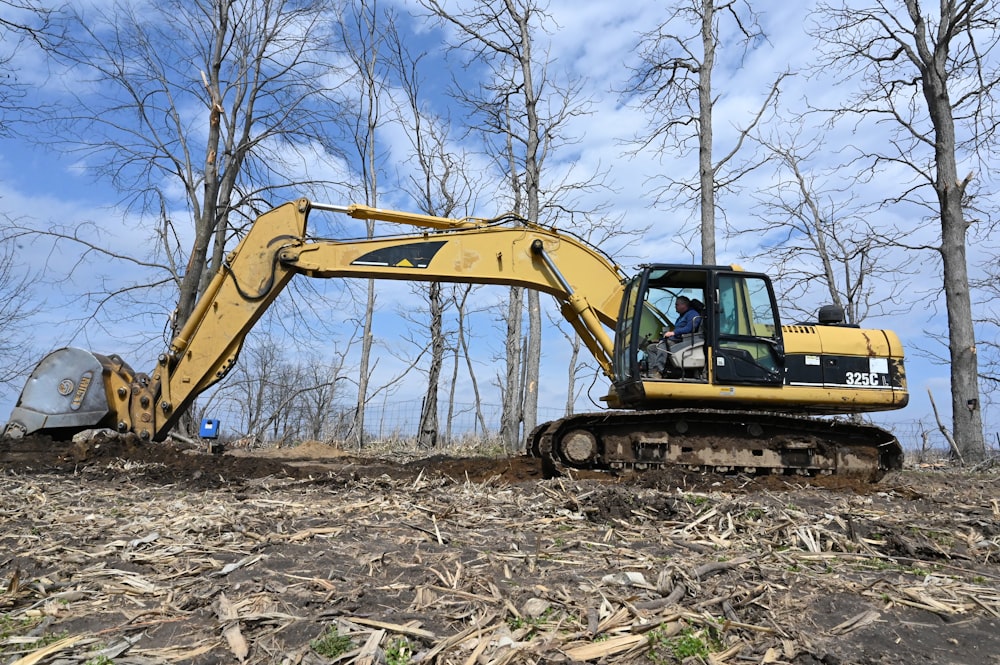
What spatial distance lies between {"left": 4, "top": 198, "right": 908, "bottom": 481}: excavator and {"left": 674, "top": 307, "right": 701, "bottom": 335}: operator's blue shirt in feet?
0.28

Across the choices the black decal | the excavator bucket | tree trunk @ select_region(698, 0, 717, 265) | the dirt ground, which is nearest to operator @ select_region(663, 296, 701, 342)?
the dirt ground

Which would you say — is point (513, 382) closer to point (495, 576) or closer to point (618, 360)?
point (618, 360)

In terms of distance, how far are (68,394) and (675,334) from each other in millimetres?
8020

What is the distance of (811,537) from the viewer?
5047 millimetres

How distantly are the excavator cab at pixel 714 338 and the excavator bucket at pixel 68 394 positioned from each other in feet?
22.4

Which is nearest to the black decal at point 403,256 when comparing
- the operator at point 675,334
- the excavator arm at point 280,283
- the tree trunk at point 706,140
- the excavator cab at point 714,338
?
the excavator arm at point 280,283

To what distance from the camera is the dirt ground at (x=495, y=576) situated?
10.4ft

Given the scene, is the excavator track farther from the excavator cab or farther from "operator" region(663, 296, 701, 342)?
"operator" region(663, 296, 701, 342)

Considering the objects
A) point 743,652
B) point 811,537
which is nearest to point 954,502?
point 811,537

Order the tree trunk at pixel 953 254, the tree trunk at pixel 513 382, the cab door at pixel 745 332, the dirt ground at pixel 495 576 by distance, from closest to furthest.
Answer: the dirt ground at pixel 495 576, the cab door at pixel 745 332, the tree trunk at pixel 953 254, the tree trunk at pixel 513 382

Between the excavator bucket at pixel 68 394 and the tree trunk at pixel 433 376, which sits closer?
the excavator bucket at pixel 68 394

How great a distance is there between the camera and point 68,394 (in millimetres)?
9156

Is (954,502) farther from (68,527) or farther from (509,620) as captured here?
(68,527)

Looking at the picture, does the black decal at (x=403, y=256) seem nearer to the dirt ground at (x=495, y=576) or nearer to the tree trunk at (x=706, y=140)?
the dirt ground at (x=495, y=576)
